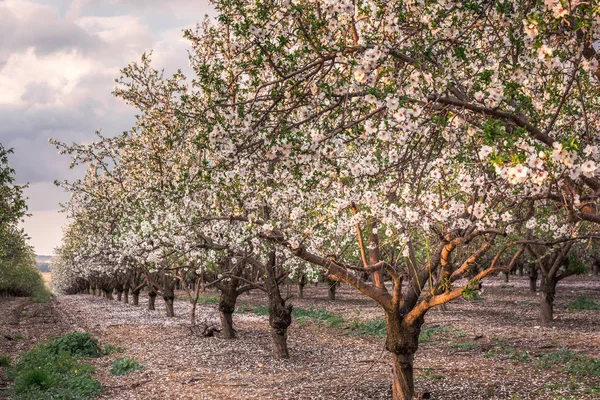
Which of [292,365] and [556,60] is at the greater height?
[556,60]

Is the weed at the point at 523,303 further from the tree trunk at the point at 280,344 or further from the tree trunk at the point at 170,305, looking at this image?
the tree trunk at the point at 170,305

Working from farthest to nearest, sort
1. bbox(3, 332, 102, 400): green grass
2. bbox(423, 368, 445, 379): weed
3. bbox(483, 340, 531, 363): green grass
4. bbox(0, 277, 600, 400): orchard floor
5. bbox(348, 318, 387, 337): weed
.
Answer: bbox(348, 318, 387, 337): weed
bbox(483, 340, 531, 363): green grass
bbox(423, 368, 445, 379): weed
bbox(3, 332, 102, 400): green grass
bbox(0, 277, 600, 400): orchard floor

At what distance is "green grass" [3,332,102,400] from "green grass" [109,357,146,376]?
0.72 meters

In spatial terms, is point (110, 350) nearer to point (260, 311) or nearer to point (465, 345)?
point (465, 345)

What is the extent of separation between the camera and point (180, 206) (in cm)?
1892

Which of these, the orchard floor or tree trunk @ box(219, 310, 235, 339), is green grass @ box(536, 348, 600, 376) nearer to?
the orchard floor

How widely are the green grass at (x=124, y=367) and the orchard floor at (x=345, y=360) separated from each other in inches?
15.7

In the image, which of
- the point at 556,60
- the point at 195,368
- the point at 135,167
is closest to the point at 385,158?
the point at 556,60

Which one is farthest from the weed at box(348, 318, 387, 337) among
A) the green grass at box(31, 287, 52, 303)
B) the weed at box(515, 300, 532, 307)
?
the green grass at box(31, 287, 52, 303)

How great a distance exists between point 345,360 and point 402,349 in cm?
708

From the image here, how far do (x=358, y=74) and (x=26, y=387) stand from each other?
1278 cm

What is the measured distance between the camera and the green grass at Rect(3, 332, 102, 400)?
13.4 m

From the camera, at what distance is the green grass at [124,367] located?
16.7 meters

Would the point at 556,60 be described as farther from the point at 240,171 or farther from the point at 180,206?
the point at 180,206
